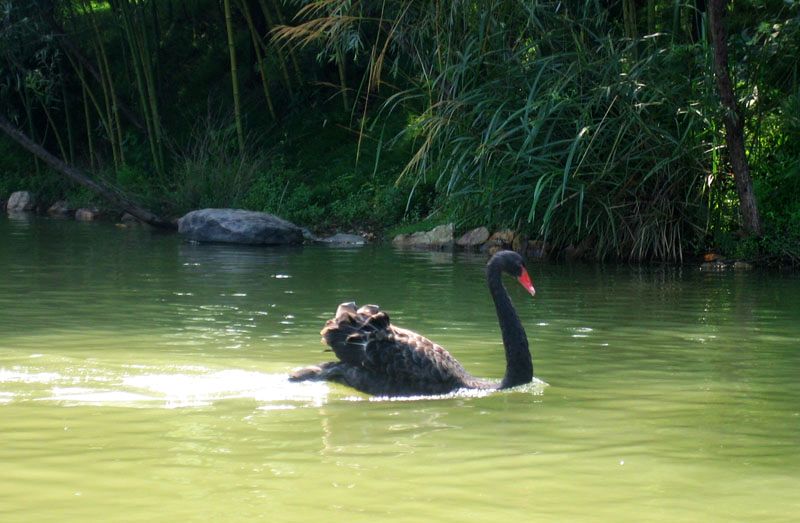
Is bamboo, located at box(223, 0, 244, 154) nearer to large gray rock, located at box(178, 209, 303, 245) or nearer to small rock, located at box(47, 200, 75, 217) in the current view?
large gray rock, located at box(178, 209, 303, 245)

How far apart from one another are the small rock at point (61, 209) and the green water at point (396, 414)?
45.2 ft

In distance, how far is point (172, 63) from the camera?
29.1 metres

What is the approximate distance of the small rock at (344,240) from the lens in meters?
18.3

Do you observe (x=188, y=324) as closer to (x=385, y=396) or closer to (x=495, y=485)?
(x=385, y=396)

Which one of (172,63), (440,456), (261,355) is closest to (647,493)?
(440,456)

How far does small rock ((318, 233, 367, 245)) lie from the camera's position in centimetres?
1830

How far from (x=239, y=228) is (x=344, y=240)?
5.40 feet

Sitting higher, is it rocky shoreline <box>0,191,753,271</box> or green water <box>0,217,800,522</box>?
rocky shoreline <box>0,191,753,271</box>

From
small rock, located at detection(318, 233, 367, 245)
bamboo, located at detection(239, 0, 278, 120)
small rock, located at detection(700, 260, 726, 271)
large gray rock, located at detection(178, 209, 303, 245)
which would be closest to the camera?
small rock, located at detection(700, 260, 726, 271)

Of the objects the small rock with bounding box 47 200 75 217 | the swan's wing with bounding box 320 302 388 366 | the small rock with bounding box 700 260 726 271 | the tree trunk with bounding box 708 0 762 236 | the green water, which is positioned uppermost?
the tree trunk with bounding box 708 0 762 236

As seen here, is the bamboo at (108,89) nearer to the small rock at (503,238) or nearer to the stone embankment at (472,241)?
the stone embankment at (472,241)

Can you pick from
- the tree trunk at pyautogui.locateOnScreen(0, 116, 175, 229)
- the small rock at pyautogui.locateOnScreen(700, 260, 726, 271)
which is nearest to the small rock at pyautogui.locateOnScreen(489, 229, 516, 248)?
the small rock at pyautogui.locateOnScreen(700, 260, 726, 271)

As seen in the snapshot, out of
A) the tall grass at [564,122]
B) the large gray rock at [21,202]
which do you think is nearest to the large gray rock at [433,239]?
the tall grass at [564,122]

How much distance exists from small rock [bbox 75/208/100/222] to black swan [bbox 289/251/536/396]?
696 inches
